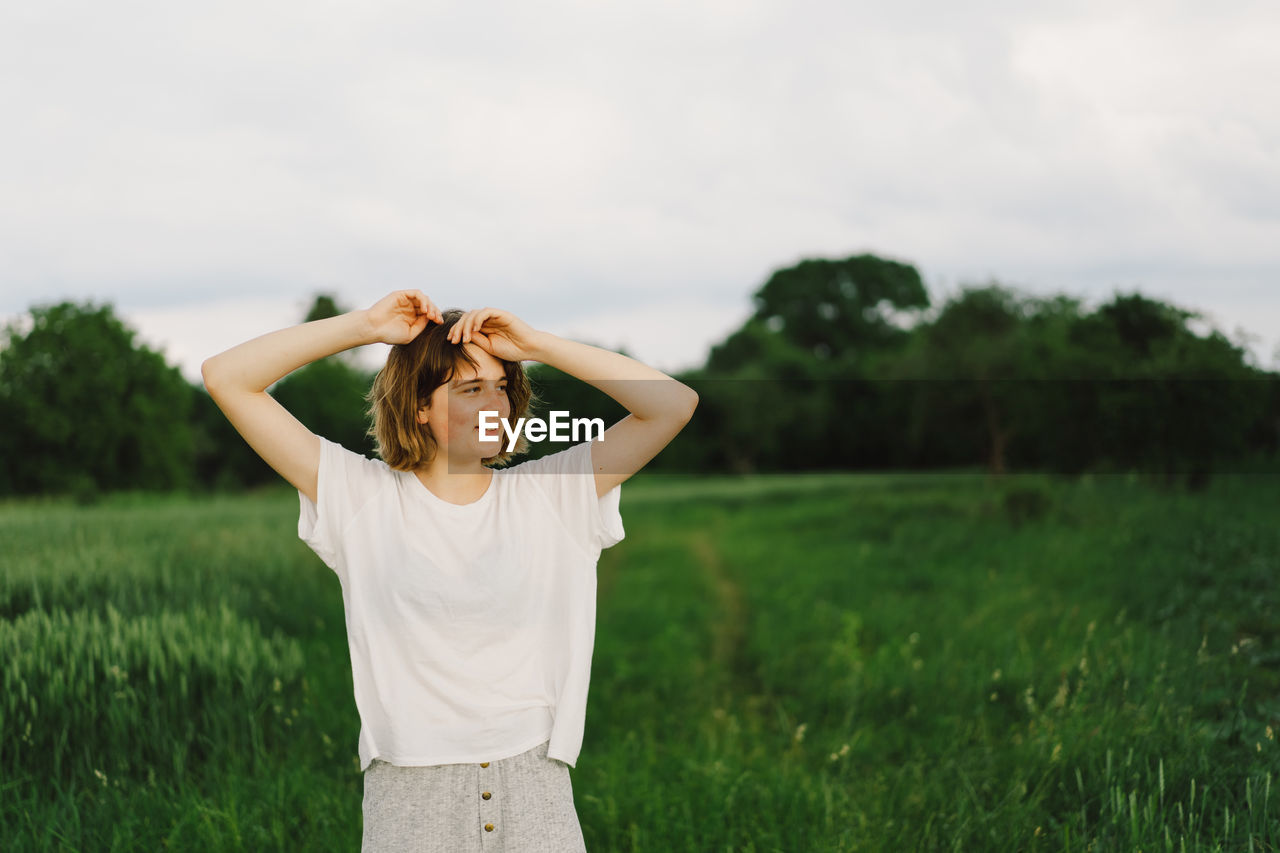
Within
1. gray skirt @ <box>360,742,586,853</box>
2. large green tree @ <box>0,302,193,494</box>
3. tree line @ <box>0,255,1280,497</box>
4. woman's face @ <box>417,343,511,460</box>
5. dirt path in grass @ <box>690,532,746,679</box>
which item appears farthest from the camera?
dirt path in grass @ <box>690,532,746,679</box>

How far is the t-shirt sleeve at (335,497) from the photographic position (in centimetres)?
201

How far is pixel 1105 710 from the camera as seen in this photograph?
4156 millimetres

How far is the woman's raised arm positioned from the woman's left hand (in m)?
0.12

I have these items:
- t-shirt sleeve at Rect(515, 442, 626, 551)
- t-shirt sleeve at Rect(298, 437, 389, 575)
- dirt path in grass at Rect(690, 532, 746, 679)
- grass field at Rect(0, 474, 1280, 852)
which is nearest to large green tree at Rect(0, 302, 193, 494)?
grass field at Rect(0, 474, 1280, 852)

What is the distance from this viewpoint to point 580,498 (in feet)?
6.91

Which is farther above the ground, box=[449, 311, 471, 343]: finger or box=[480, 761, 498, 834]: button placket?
box=[449, 311, 471, 343]: finger

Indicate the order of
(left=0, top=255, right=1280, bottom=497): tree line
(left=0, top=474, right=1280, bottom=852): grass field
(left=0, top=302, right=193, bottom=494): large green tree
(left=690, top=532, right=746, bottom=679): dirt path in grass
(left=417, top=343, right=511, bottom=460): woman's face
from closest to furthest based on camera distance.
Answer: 1. (left=417, top=343, right=511, bottom=460): woman's face
2. (left=0, top=474, right=1280, bottom=852): grass field
3. (left=0, top=302, right=193, bottom=494): large green tree
4. (left=0, top=255, right=1280, bottom=497): tree line
5. (left=690, top=532, right=746, bottom=679): dirt path in grass

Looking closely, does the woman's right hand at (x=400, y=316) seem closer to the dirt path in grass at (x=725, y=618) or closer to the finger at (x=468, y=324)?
the finger at (x=468, y=324)

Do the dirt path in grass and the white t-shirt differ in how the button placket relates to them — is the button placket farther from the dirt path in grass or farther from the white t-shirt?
the dirt path in grass

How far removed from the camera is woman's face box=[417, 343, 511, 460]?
205cm

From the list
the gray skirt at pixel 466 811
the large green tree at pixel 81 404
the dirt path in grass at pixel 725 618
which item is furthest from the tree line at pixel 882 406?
the dirt path in grass at pixel 725 618

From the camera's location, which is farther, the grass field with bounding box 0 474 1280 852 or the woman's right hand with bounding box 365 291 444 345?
the grass field with bounding box 0 474 1280 852

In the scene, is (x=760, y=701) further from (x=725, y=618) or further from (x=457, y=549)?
(x=457, y=549)

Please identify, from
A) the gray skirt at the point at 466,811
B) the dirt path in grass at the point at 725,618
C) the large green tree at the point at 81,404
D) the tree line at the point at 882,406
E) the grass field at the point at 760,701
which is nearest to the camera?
the gray skirt at the point at 466,811
